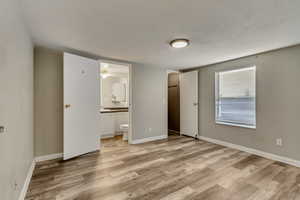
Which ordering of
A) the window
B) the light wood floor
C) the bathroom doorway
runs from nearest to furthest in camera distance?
the light wood floor
the window
the bathroom doorway

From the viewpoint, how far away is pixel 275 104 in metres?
2.75

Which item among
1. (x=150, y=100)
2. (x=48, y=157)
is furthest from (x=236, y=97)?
(x=48, y=157)

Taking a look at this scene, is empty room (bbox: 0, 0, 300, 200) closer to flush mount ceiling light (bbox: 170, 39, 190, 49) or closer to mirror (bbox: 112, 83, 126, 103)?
flush mount ceiling light (bbox: 170, 39, 190, 49)

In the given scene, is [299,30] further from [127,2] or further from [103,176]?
[103,176]

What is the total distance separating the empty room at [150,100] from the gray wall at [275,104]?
2 centimetres

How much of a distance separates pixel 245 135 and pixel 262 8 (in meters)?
2.62

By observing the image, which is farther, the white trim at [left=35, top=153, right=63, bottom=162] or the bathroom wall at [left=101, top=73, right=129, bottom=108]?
the bathroom wall at [left=101, top=73, right=129, bottom=108]

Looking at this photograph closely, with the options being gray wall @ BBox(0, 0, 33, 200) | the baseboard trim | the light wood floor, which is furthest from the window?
gray wall @ BBox(0, 0, 33, 200)

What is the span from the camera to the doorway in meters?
4.95

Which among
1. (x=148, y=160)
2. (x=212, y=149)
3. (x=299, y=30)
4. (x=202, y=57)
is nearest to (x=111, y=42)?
(x=202, y=57)

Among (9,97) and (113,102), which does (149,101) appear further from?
(9,97)

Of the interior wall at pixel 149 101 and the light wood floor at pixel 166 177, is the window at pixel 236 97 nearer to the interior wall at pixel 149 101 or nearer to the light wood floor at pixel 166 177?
the light wood floor at pixel 166 177

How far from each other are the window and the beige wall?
369 centimetres

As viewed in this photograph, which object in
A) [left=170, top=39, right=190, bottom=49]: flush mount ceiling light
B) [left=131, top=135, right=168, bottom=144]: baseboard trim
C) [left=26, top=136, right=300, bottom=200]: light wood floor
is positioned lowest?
[left=26, top=136, right=300, bottom=200]: light wood floor
